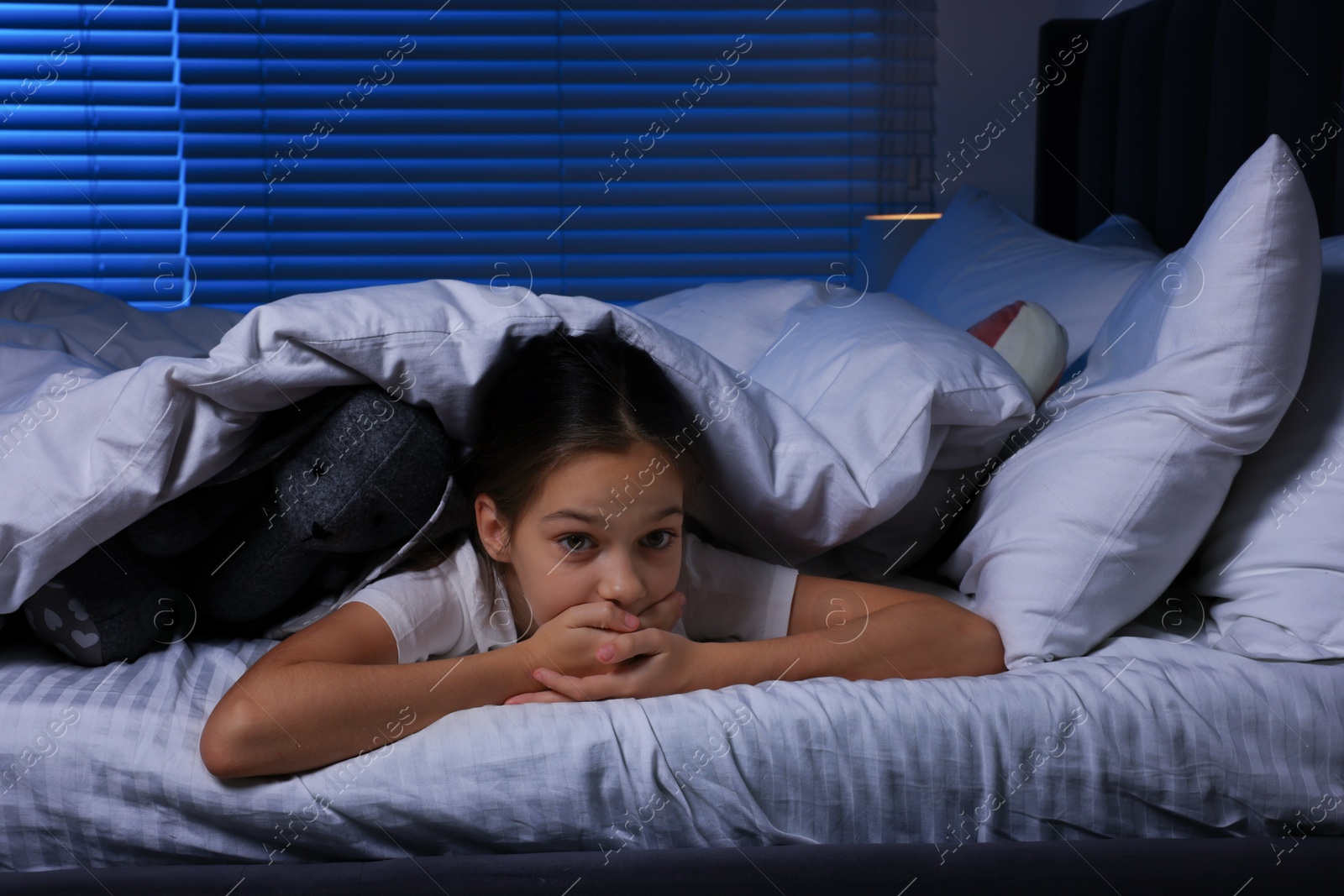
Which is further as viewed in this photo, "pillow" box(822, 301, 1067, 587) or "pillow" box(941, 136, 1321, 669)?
"pillow" box(822, 301, 1067, 587)

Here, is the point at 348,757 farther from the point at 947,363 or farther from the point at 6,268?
the point at 6,268

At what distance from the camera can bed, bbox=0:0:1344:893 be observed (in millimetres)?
683

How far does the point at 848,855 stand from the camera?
2.28 ft

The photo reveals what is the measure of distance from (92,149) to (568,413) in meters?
2.08

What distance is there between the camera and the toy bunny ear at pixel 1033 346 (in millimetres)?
1086

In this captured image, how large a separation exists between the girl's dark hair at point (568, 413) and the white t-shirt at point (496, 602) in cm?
8

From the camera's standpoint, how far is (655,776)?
0.70 m

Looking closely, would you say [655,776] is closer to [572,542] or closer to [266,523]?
[572,542]

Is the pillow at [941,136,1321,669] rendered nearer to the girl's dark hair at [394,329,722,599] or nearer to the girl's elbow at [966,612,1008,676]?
the girl's elbow at [966,612,1008,676]

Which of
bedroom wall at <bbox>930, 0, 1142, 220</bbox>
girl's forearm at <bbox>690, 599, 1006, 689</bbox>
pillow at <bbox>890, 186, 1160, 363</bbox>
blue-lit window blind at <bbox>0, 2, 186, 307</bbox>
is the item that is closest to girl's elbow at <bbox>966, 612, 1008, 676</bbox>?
girl's forearm at <bbox>690, 599, 1006, 689</bbox>

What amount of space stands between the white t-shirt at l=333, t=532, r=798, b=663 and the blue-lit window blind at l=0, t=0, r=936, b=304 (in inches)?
62.5

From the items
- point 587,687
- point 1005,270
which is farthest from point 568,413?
point 1005,270

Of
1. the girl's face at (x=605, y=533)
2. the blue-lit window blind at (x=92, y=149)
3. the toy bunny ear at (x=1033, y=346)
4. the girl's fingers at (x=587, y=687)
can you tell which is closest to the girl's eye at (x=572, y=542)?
the girl's face at (x=605, y=533)

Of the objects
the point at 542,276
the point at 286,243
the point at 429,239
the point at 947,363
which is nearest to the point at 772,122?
the point at 542,276
